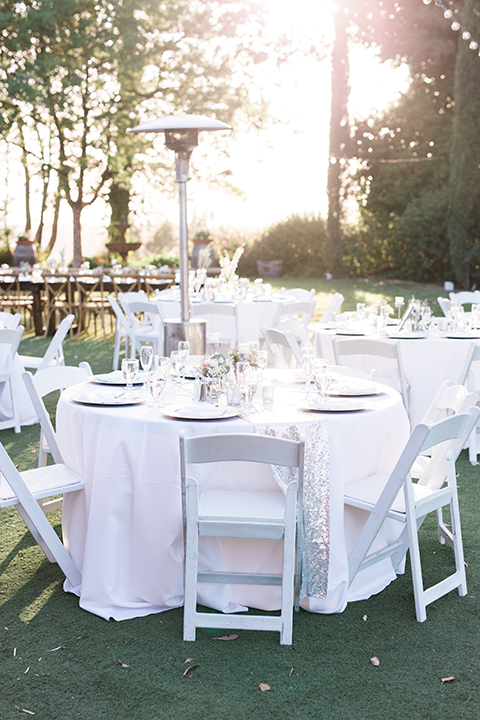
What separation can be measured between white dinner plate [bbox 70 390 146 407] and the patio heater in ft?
5.94

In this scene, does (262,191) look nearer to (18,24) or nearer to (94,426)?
(18,24)

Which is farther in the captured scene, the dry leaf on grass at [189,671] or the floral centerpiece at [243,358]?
the floral centerpiece at [243,358]

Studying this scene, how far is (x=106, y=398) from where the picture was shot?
11.0 ft

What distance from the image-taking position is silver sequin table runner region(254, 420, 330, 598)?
2.98 metres

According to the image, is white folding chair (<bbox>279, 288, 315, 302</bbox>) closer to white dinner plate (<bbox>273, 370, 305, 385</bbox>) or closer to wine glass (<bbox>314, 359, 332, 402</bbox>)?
white dinner plate (<bbox>273, 370, 305, 385</bbox>)

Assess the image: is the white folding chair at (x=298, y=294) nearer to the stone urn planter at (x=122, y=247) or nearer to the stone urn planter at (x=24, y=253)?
the stone urn planter at (x=24, y=253)

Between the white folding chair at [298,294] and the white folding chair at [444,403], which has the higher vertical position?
the white folding chair at [298,294]

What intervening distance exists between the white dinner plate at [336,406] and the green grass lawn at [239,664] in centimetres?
90

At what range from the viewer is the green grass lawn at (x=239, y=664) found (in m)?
2.46

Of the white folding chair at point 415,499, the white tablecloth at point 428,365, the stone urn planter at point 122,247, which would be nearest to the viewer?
the white folding chair at point 415,499

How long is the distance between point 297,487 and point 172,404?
0.84 m

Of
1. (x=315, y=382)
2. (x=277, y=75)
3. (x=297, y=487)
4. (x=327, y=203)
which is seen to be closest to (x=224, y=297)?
(x=315, y=382)

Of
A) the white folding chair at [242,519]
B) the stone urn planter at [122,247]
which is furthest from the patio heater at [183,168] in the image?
the stone urn planter at [122,247]

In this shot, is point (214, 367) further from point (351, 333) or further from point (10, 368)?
point (10, 368)
